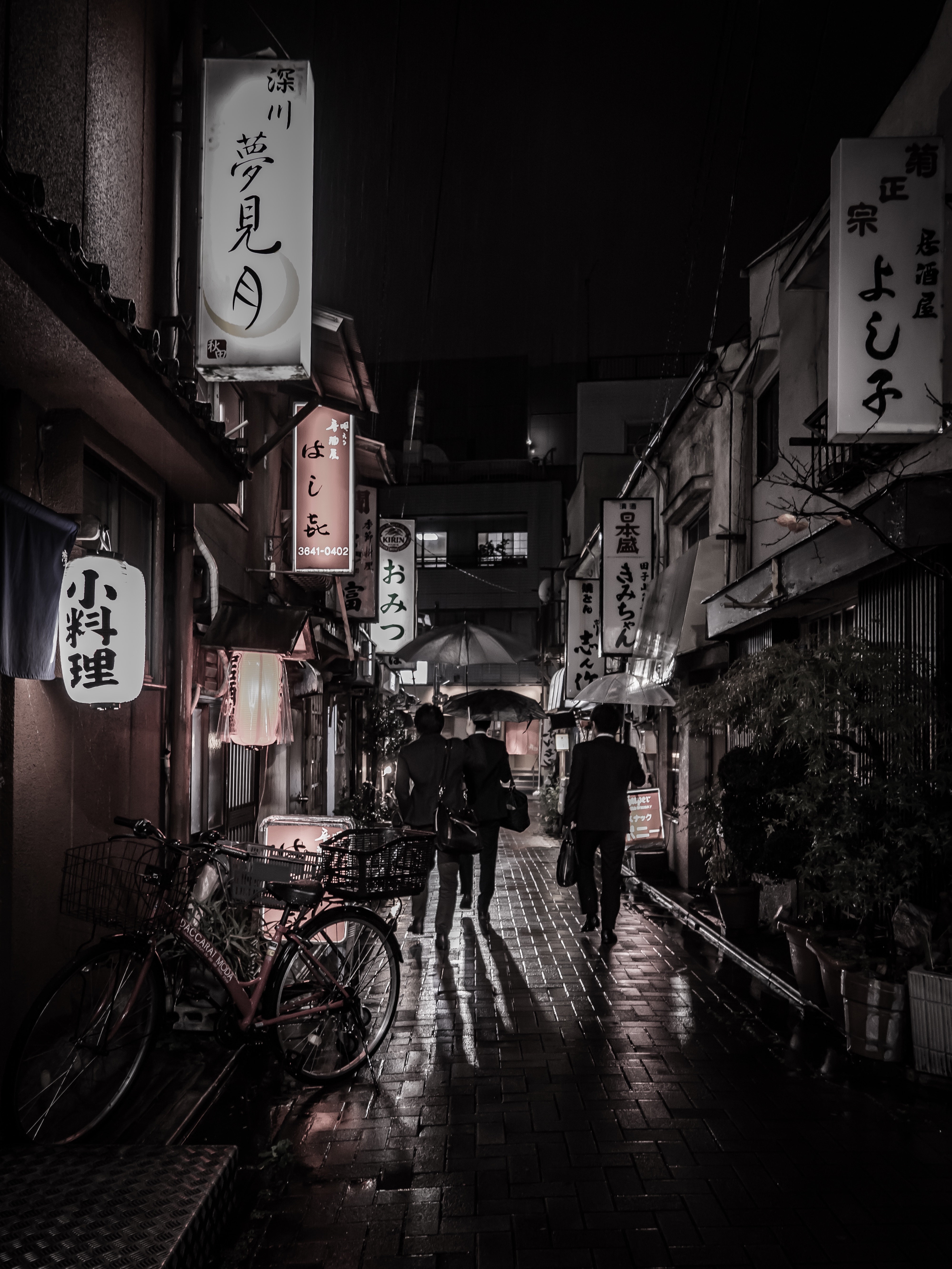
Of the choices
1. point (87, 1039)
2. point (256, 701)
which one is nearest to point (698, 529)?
point (256, 701)

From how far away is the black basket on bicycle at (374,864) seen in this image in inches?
235

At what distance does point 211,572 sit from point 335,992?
5061mm

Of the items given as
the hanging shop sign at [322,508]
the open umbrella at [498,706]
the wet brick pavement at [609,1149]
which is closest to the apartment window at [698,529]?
the open umbrella at [498,706]

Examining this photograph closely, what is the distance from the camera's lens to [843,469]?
8312mm

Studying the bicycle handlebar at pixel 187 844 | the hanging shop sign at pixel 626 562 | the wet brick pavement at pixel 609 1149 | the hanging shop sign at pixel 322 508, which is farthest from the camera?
the hanging shop sign at pixel 626 562

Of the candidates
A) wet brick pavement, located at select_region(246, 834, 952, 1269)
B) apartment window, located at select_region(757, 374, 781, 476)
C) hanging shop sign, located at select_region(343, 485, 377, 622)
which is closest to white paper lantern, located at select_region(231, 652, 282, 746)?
wet brick pavement, located at select_region(246, 834, 952, 1269)

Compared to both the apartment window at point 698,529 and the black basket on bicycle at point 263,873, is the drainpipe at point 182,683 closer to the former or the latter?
the black basket on bicycle at point 263,873

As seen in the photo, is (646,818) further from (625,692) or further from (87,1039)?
(87,1039)

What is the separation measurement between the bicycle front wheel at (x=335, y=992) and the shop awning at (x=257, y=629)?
436 cm

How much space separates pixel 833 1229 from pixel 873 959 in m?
2.76

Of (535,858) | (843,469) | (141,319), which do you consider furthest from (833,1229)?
(535,858)

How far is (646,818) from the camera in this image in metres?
14.2

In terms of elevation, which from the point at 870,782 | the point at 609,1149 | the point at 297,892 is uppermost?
the point at 870,782

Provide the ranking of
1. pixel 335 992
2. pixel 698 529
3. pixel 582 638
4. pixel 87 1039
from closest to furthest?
pixel 87 1039 < pixel 335 992 < pixel 698 529 < pixel 582 638
